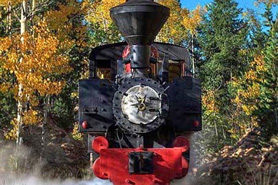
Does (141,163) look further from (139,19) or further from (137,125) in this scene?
(139,19)

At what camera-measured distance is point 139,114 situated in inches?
252

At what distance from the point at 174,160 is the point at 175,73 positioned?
9.36 feet

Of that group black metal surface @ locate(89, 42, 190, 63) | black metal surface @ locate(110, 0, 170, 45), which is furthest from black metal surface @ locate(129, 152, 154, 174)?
black metal surface @ locate(89, 42, 190, 63)

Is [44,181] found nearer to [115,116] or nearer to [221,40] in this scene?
[115,116]

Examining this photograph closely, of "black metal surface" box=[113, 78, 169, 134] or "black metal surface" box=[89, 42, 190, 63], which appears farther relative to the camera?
"black metal surface" box=[89, 42, 190, 63]

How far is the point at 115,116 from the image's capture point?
256 inches

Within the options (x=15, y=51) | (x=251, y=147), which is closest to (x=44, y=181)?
(x=15, y=51)

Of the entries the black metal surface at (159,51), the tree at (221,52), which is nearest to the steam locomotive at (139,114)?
the black metal surface at (159,51)

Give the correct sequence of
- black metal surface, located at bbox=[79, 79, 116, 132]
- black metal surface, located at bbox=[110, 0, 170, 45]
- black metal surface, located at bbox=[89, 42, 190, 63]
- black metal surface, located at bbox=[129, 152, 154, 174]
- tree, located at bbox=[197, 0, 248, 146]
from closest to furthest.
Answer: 1. black metal surface, located at bbox=[129, 152, 154, 174]
2. black metal surface, located at bbox=[110, 0, 170, 45]
3. black metal surface, located at bbox=[79, 79, 116, 132]
4. black metal surface, located at bbox=[89, 42, 190, 63]
5. tree, located at bbox=[197, 0, 248, 146]

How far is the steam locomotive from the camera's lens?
6.24 meters

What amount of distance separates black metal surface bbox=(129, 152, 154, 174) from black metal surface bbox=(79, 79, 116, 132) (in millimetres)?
867

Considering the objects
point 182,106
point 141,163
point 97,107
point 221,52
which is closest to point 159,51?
point 182,106

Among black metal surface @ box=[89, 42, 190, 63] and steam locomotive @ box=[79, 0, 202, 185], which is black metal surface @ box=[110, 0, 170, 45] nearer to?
steam locomotive @ box=[79, 0, 202, 185]

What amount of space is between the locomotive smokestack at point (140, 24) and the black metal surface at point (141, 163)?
1352 millimetres
